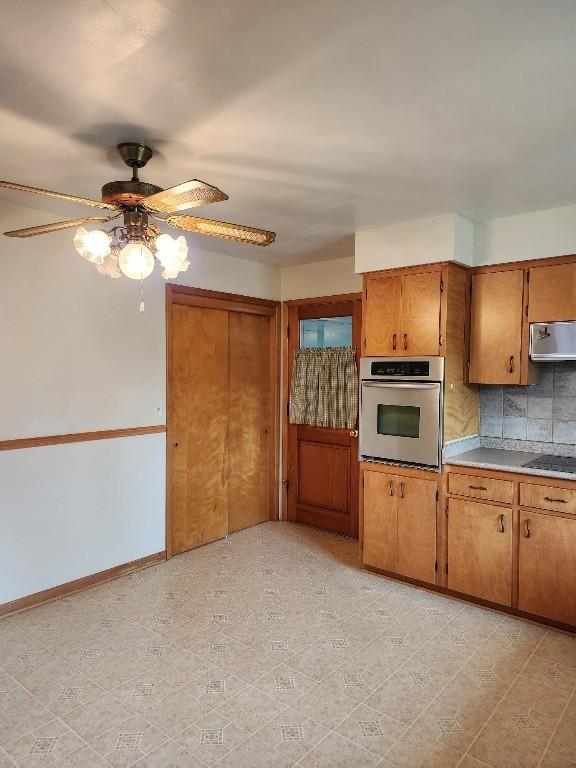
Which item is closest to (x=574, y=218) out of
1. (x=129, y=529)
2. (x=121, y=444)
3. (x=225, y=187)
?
(x=225, y=187)

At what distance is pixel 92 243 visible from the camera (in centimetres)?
202

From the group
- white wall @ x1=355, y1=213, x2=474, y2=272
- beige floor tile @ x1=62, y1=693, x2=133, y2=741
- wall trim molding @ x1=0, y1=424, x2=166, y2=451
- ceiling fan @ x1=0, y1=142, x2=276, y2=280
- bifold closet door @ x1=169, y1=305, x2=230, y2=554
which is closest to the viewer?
ceiling fan @ x1=0, y1=142, x2=276, y2=280

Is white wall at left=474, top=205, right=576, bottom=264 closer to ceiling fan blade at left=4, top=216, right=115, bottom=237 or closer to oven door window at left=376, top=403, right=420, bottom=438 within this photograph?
oven door window at left=376, top=403, right=420, bottom=438

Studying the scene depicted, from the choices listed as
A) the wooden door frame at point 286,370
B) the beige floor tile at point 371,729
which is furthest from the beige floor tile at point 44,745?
the wooden door frame at point 286,370

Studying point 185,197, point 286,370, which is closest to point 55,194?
point 185,197

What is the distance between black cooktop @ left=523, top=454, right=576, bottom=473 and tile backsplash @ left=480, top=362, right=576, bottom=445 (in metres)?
0.14

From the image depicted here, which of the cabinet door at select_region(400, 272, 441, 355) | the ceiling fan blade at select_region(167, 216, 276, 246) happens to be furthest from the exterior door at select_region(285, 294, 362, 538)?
the ceiling fan blade at select_region(167, 216, 276, 246)

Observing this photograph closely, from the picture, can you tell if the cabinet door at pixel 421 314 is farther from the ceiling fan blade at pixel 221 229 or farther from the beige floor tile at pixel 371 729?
the beige floor tile at pixel 371 729

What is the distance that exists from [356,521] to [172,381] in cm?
203

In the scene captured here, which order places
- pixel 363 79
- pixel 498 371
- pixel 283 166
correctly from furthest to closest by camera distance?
pixel 498 371 < pixel 283 166 < pixel 363 79

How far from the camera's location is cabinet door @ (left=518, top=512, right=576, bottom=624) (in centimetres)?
297

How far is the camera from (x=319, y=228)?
366cm

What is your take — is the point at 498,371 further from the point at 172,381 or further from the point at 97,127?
the point at 97,127

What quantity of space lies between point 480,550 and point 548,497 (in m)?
0.56
